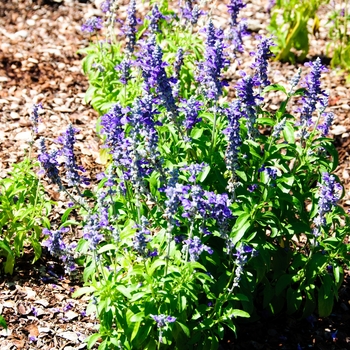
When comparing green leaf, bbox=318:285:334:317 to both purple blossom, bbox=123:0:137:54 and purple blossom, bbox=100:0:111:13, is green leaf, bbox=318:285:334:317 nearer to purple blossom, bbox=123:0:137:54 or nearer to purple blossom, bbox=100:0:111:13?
purple blossom, bbox=123:0:137:54

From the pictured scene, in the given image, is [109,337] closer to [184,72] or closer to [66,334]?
[66,334]

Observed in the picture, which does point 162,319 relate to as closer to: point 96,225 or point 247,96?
point 96,225

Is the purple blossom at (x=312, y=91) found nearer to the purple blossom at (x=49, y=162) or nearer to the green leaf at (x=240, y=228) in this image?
the green leaf at (x=240, y=228)

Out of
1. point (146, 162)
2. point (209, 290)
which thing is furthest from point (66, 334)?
point (146, 162)

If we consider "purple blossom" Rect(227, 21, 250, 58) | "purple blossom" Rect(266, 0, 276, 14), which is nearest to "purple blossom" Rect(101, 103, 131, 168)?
"purple blossom" Rect(227, 21, 250, 58)

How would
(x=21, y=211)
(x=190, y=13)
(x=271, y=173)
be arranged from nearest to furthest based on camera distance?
(x=271, y=173)
(x=21, y=211)
(x=190, y=13)

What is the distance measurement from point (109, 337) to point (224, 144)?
1.51 meters

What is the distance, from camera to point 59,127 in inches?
279

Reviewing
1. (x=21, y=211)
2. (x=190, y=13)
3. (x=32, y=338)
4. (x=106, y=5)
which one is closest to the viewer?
(x=32, y=338)

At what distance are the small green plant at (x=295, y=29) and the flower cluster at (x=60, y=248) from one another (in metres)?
4.55

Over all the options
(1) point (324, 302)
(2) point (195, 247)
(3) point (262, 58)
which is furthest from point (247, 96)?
(1) point (324, 302)

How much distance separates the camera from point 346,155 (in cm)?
673

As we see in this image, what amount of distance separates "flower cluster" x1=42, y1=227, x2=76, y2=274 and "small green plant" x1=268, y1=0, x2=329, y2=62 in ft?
14.9

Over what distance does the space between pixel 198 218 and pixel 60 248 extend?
1.12 m
